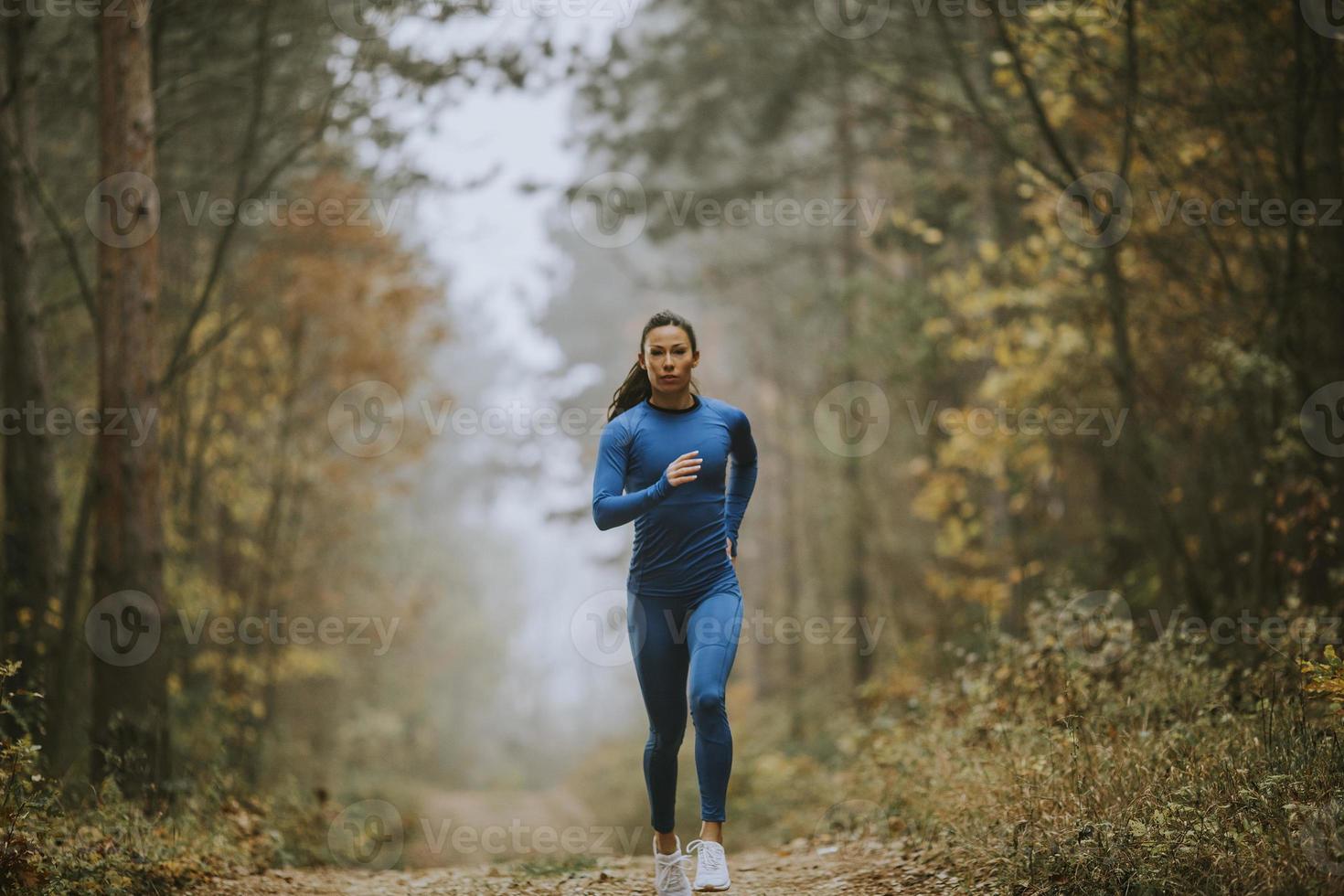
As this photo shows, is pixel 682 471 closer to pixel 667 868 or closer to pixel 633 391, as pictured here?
pixel 633 391

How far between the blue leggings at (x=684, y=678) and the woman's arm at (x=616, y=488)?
514mm

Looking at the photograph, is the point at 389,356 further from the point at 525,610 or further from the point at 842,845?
the point at 525,610

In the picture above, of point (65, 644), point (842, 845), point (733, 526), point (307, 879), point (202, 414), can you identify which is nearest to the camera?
point (733, 526)

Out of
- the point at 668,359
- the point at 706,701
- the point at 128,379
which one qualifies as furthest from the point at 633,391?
the point at 128,379

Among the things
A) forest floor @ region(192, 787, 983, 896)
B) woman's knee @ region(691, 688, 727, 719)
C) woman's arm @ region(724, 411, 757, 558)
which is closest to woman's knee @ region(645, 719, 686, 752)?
woman's knee @ region(691, 688, 727, 719)

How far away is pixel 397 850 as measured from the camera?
12773 millimetres

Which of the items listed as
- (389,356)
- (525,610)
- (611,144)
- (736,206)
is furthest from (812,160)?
(525,610)

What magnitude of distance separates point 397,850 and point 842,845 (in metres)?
7.45

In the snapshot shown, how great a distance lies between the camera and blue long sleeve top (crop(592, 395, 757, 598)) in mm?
4969

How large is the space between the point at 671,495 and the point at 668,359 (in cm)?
66

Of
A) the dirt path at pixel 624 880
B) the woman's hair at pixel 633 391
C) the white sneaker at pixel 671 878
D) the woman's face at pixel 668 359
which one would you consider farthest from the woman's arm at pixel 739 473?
the dirt path at pixel 624 880

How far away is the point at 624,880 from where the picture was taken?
636cm

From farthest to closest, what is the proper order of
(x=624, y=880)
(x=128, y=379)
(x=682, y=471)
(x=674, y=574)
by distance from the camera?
(x=128, y=379), (x=624, y=880), (x=674, y=574), (x=682, y=471)

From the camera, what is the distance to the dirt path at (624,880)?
5.68m
